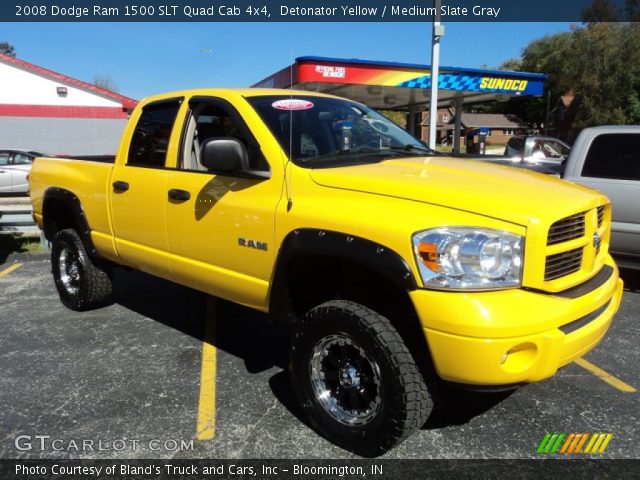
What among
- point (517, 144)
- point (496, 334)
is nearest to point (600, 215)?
point (496, 334)

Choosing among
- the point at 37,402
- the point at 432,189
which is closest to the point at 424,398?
the point at 432,189

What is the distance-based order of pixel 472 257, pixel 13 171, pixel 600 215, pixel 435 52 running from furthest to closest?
pixel 13 171, pixel 435 52, pixel 600 215, pixel 472 257

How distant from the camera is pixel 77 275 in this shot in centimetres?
518

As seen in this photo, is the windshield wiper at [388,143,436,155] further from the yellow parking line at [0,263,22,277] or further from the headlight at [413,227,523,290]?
the yellow parking line at [0,263,22,277]

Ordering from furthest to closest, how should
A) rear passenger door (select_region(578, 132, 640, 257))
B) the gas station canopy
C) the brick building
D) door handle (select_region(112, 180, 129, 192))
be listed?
1. the brick building
2. the gas station canopy
3. rear passenger door (select_region(578, 132, 640, 257))
4. door handle (select_region(112, 180, 129, 192))

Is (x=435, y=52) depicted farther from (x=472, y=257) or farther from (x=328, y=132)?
(x=472, y=257)

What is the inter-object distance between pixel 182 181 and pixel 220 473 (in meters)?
1.91

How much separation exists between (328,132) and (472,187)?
49.6 inches

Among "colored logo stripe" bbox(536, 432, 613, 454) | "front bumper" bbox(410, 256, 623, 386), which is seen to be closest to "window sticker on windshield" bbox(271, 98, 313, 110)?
"front bumper" bbox(410, 256, 623, 386)

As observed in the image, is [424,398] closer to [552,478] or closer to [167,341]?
[552,478]

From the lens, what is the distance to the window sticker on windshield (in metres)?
3.41

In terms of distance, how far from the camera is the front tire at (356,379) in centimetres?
249

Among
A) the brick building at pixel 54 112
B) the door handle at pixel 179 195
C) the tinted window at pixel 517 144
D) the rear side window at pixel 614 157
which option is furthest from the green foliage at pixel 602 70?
the door handle at pixel 179 195

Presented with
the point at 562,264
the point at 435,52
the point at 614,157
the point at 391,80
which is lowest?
the point at 562,264
